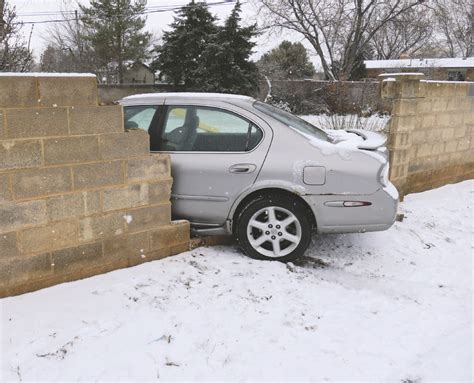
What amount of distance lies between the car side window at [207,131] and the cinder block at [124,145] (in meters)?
0.52

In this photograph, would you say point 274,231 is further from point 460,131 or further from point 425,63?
point 425,63

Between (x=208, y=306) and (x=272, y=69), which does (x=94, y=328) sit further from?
(x=272, y=69)

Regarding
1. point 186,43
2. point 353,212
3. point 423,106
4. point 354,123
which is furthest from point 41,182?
point 186,43

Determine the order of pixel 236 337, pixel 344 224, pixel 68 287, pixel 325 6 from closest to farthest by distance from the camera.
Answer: pixel 236 337, pixel 68 287, pixel 344 224, pixel 325 6

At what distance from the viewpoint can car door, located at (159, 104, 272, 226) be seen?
4297mm

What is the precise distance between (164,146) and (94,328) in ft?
6.60

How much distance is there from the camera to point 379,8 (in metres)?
29.0

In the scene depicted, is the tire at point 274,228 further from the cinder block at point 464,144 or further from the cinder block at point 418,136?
the cinder block at point 464,144

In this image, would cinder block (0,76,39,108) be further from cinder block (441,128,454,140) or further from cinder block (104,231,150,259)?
cinder block (441,128,454,140)

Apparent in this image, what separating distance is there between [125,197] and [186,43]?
2176 cm

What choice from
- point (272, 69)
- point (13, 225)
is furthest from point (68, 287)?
point (272, 69)

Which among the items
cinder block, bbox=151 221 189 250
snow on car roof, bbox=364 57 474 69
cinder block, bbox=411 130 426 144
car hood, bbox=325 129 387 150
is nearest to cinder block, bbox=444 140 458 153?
cinder block, bbox=411 130 426 144

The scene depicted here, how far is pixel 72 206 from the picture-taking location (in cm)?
362

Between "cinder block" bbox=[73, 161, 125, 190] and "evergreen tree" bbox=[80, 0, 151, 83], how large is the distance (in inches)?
1201
